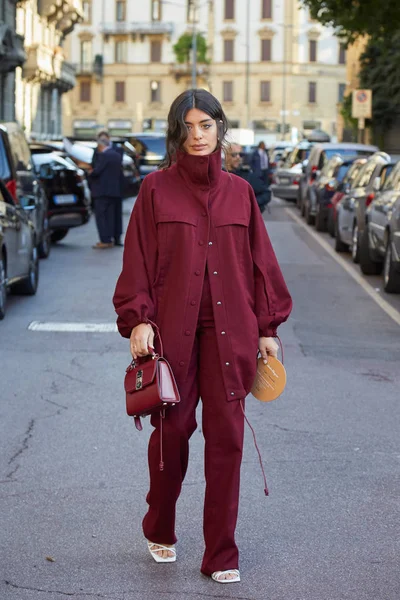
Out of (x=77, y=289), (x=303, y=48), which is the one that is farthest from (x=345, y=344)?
(x=303, y=48)

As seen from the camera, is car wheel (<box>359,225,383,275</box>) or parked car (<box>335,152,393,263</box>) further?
parked car (<box>335,152,393,263</box>)

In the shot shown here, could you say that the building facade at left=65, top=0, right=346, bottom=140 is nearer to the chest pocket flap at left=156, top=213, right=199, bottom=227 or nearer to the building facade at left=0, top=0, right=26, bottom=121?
the building facade at left=0, top=0, right=26, bottom=121

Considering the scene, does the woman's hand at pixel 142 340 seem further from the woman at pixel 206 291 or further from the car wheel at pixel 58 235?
the car wheel at pixel 58 235

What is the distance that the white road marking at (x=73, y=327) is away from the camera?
11.8m

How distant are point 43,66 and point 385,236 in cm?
4562

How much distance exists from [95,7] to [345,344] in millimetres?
104867

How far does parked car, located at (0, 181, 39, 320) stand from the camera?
1269 centimetres

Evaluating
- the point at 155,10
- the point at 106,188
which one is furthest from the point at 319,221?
the point at 155,10

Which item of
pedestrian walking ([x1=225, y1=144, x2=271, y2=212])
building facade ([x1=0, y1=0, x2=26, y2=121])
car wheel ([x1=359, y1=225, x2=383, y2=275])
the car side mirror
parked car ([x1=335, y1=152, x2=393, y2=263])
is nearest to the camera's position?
pedestrian walking ([x1=225, y1=144, x2=271, y2=212])

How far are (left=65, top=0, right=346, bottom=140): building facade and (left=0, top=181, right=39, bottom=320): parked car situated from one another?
9711 cm

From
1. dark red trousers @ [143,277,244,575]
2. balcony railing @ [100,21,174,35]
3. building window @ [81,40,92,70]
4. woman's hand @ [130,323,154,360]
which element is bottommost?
dark red trousers @ [143,277,244,575]

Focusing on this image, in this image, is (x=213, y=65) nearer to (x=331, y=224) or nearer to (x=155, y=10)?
(x=155, y=10)

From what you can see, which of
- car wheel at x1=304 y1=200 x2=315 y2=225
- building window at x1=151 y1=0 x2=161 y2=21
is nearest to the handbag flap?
car wheel at x1=304 y1=200 x2=315 y2=225

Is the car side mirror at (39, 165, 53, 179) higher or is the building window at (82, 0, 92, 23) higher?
the building window at (82, 0, 92, 23)
